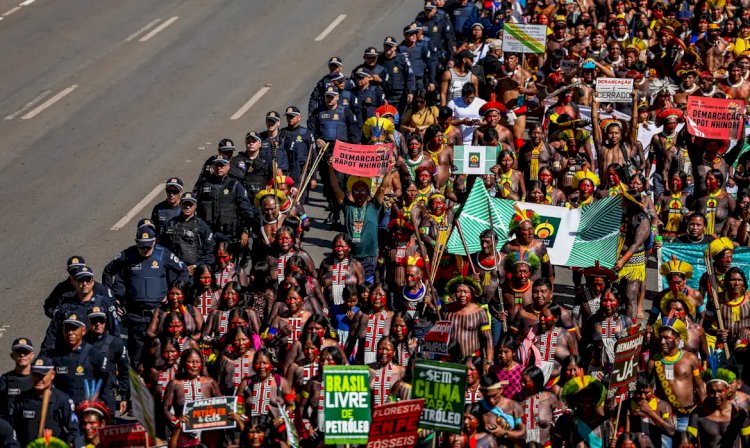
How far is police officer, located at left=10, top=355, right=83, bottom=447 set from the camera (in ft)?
55.9

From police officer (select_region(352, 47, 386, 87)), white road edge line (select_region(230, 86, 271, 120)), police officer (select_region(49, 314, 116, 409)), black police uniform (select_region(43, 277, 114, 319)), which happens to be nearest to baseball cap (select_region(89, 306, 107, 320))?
police officer (select_region(49, 314, 116, 409))

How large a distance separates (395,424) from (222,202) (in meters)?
7.88

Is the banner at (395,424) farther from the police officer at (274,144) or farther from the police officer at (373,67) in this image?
the police officer at (373,67)

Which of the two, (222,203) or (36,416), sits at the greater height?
(222,203)

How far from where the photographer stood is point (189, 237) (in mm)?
21250

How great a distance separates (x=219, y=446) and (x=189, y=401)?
718 millimetres

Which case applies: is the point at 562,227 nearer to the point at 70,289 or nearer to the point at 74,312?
the point at 70,289

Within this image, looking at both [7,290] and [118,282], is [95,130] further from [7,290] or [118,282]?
[118,282]

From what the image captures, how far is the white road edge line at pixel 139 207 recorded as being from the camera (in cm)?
2645

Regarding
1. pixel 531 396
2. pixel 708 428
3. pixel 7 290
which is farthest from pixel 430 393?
pixel 7 290

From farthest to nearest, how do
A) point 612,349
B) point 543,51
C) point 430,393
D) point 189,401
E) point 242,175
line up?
point 543,51 < point 242,175 < point 612,349 < point 189,401 < point 430,393

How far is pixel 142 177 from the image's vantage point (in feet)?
94.2

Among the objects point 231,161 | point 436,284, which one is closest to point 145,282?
point 231,161

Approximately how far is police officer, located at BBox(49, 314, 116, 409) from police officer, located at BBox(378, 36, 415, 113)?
36.7 ft
